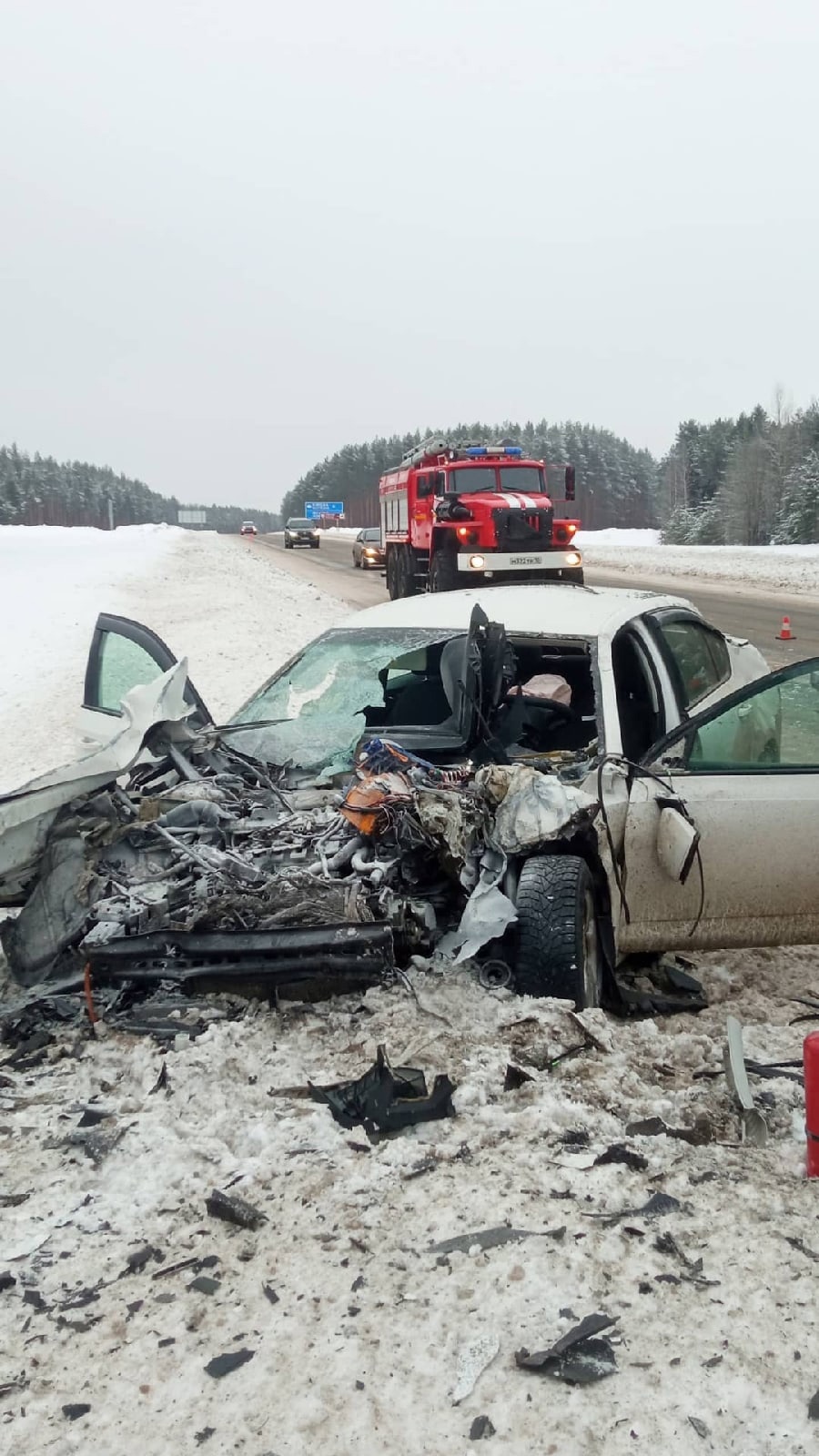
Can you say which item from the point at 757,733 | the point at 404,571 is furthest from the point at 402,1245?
the point at 404,571

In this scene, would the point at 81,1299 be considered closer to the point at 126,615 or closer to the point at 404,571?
the point at 126,615

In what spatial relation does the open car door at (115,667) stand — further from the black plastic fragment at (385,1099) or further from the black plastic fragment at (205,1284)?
the black plastic fragment at (205,1284)

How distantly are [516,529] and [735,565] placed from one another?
22.7 meters

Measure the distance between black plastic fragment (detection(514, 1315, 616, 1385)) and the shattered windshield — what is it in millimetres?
2881

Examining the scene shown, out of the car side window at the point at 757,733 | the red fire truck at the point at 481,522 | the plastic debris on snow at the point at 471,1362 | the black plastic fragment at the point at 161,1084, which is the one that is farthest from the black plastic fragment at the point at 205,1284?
the red fire truck at the point at 481,522

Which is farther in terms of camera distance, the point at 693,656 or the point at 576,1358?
the point at 693,656

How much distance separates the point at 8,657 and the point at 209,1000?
11973 mm

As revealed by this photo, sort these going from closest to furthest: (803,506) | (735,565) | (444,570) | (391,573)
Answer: (444,570), (391,573), (735,565), (803,506)

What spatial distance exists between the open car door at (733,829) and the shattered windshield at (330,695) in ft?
4.98

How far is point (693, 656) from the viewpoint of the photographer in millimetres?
5613

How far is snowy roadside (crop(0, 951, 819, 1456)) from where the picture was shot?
6.77 ft

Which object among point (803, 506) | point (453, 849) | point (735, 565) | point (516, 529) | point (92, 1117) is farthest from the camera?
point (803, 506)

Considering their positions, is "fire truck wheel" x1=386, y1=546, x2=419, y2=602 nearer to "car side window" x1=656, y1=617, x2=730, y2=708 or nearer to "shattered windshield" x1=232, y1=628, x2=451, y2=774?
"car side window" x1=656, y1=617, x2=730, y2=708

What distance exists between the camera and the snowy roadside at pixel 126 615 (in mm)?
10117
